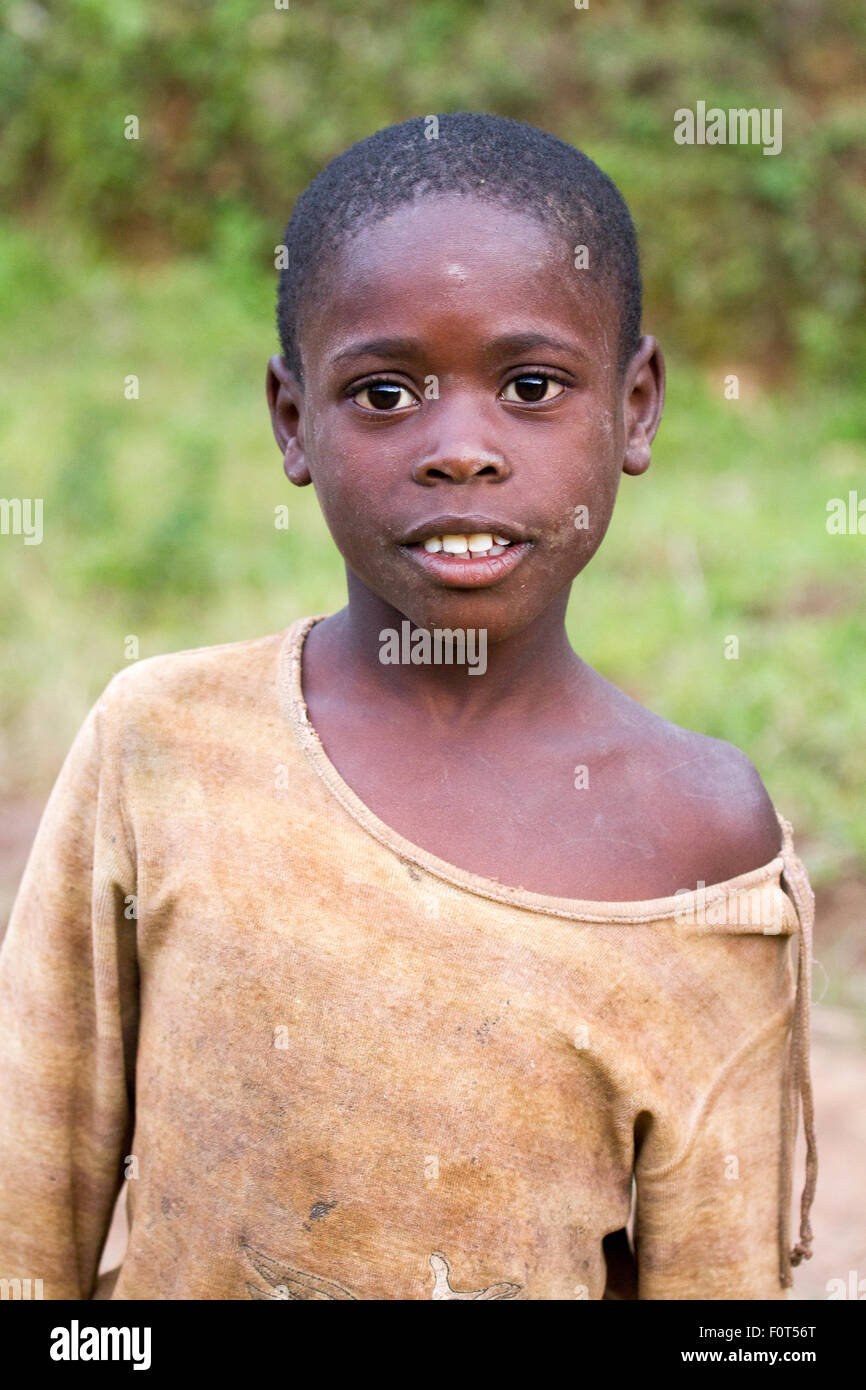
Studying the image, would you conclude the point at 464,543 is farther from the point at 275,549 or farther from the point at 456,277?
the point at 275,549

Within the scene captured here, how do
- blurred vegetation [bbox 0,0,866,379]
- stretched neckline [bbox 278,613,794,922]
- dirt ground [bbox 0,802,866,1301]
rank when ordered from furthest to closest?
1. blurred vegetation [bbox 0,0,866,379]
2. dirt ground [bbox 0,802,866,1301]
3. stretched neckline [bbox 278,613,794,922]

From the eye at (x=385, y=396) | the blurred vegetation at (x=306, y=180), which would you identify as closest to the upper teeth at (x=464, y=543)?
the eye at (x=385, y=396)

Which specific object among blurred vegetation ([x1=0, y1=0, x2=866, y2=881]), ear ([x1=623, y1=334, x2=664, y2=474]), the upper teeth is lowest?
the upper teeth

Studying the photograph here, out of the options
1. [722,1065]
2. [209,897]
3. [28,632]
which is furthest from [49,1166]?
[28,632]

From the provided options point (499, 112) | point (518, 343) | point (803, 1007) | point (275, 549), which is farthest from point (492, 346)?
point (499, 112)

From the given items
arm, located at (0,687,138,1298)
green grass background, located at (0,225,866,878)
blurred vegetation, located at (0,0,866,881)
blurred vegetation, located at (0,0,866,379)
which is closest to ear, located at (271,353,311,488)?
arm, located at (0,687,138,1298)

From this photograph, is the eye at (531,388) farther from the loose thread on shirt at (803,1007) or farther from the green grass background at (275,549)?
the green grass background at (275,549)

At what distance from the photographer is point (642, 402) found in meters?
1.70

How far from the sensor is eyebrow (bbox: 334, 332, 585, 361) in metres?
1.45

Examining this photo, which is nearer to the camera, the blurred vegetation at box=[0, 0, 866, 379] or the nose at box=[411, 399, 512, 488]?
the nose at box=[411, 399, 512, 488]

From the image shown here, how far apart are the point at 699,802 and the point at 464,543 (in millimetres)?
425

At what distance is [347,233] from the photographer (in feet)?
5.00

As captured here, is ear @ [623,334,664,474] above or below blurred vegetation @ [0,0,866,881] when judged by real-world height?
below

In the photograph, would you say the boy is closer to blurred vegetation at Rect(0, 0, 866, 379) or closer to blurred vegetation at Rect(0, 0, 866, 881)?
blurred vegetation at Rect(0, 0, 866, 881)
